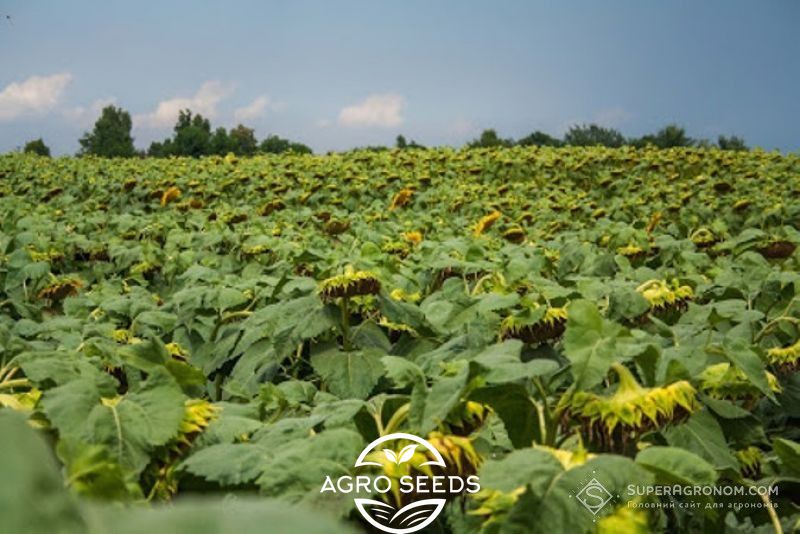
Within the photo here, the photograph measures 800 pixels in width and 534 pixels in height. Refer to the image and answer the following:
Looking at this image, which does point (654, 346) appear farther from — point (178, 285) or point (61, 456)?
point (178, 285)

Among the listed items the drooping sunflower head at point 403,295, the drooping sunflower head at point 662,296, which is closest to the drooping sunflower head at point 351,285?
the drooping sunflower head at point 403,295

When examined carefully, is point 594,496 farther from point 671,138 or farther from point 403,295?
point 671,138

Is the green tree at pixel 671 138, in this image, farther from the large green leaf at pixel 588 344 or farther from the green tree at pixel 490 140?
the large green leaf at pixel 588 344

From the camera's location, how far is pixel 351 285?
1.89 metres

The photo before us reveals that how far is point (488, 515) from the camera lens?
0.87 m

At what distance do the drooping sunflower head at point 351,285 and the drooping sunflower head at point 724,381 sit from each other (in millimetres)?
732

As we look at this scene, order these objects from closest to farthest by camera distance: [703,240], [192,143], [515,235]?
[703,240] → [515,235] → [192,143]

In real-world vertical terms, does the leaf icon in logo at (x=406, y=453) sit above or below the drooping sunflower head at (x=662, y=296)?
below

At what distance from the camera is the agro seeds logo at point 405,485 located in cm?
84

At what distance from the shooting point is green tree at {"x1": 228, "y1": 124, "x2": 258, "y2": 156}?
72.6ft

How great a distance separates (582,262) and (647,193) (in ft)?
16.8

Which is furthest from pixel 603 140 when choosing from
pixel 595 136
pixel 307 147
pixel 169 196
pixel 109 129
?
pixel 109 129

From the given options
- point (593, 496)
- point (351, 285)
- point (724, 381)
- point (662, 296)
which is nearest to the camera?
point (593, 496)

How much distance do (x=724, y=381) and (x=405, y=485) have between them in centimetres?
83
